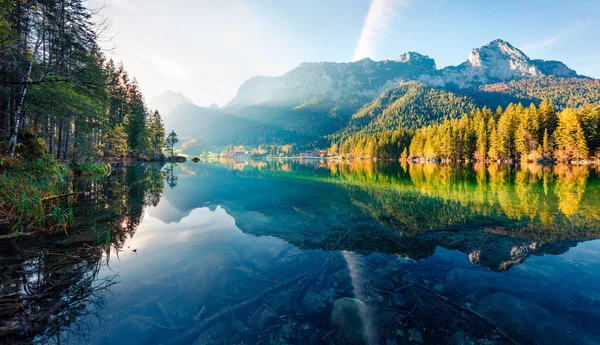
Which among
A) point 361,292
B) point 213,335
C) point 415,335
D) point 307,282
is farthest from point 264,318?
point 415,335

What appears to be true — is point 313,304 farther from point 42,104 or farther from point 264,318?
point 42,104

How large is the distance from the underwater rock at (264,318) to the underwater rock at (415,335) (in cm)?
228

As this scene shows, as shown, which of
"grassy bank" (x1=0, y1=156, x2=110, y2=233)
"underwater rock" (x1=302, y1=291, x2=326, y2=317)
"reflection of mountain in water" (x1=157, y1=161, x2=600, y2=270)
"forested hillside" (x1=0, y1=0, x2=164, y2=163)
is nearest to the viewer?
"underwater rock" (x1=302, y1=291, x2=326, y2=317)

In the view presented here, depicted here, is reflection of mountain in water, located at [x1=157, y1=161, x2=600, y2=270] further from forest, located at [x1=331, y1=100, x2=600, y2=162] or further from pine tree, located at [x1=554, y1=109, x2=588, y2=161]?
forest, located at [x1=331, y1=100, x2=600, y2=162]

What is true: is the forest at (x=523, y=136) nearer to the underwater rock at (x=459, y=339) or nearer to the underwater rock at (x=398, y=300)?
the underwater rock at (x=398, y=300)

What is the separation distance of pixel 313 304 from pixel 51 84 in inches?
1042

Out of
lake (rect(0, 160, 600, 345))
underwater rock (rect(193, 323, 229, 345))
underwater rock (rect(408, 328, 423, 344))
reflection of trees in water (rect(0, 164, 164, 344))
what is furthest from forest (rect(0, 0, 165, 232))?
underwater rock (rect(408, 328, 423, 344))

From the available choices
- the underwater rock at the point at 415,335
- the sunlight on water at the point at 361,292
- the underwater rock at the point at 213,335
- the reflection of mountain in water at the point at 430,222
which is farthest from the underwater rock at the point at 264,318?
the reflection of mountain in water at the point at 430,222

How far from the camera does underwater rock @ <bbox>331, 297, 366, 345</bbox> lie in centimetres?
375

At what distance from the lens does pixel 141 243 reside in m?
8.03

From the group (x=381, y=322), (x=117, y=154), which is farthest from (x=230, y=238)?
(x=117, y=154)

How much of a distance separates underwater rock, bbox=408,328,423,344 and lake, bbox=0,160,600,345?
0.06 feet

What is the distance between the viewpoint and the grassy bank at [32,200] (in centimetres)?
816

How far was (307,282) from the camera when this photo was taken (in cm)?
556
